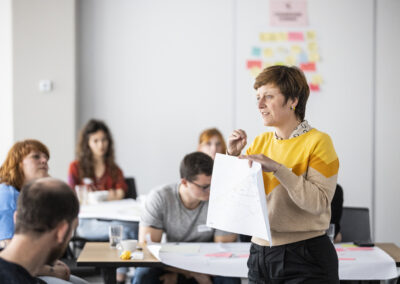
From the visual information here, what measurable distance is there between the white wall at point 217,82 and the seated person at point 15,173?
246 cm

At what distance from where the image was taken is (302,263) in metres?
1.73

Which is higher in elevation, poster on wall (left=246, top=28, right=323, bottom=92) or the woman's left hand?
poster on wall (left=246, top=28, right=323, bottom=92)

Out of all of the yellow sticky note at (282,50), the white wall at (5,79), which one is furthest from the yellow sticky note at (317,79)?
the white wall at (5,79)

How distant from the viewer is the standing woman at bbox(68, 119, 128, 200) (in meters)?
4.42

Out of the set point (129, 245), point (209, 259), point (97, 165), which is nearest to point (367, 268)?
point (209, 259)

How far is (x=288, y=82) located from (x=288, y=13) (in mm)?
3726

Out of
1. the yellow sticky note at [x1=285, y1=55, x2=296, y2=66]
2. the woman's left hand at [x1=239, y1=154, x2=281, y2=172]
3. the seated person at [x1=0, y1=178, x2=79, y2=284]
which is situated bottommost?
the seated person at [x1=0, y1=178, x2=79, y2=284]

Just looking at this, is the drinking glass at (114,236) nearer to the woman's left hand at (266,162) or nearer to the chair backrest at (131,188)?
the woman's left hand at (266,162)

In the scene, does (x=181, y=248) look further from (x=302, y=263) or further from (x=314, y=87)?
(x=314, y=87)

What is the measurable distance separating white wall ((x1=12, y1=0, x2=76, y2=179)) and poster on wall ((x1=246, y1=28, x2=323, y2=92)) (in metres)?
1.85

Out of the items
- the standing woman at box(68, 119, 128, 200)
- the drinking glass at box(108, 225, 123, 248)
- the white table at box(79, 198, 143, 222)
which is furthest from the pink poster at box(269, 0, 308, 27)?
the drinking glass at box(108, 225, 123, 248)

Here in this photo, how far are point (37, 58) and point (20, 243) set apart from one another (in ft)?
12.5

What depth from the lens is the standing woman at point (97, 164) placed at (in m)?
4.42

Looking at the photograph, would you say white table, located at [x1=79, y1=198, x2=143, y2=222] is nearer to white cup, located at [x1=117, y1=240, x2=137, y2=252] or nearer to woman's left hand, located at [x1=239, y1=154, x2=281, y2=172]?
white cup, located at [x1=117, y1=240, x2=137, y2=252]
